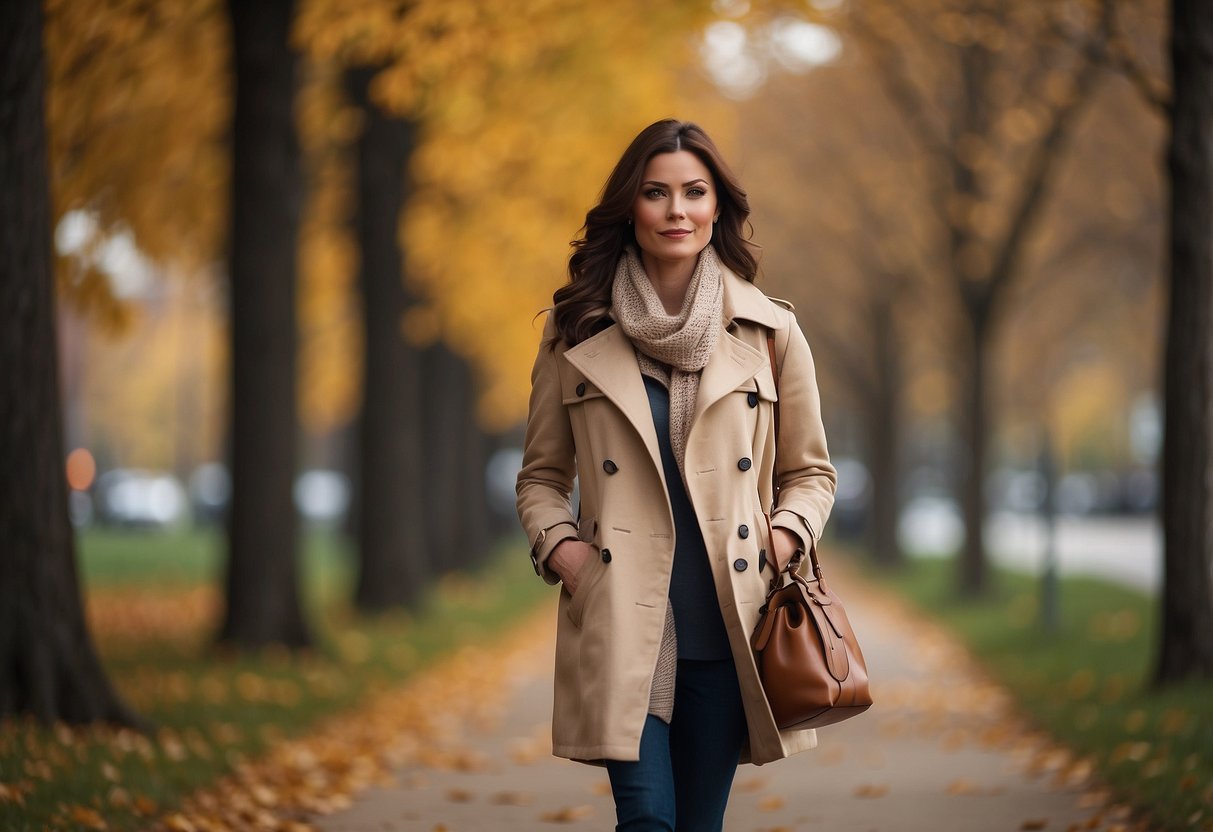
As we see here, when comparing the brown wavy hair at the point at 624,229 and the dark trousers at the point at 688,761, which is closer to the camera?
the dark trousers at the point at 688,761

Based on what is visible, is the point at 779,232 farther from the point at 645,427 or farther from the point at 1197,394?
the point at 645,427

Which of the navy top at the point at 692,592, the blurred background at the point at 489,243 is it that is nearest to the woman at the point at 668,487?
the navy top at the point at 692,592

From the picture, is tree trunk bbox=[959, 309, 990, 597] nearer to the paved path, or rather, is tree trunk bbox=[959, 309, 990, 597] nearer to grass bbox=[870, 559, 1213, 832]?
grass bbox=[870, 559, 1213, 832]

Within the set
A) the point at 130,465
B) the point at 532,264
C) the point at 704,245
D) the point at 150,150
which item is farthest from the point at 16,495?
the point at 130,465

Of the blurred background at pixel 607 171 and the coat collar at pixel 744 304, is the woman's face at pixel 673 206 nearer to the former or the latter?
the coat collar at pixel 744 304

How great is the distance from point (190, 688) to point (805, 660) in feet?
23.2

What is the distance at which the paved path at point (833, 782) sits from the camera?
6660mm

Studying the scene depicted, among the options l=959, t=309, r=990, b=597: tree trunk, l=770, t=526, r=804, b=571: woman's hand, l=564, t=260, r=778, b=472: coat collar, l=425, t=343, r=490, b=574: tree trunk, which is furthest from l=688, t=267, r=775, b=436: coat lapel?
l=425, t=343, r=490, b=574: tree trunk

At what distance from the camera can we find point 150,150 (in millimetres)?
14070

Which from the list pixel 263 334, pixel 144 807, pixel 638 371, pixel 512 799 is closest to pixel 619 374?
pixel 638 371

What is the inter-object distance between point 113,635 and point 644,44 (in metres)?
6.66

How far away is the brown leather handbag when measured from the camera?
362 cm

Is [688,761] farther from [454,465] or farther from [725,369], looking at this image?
[454,465]

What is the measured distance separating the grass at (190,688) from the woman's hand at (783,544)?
3.10m
